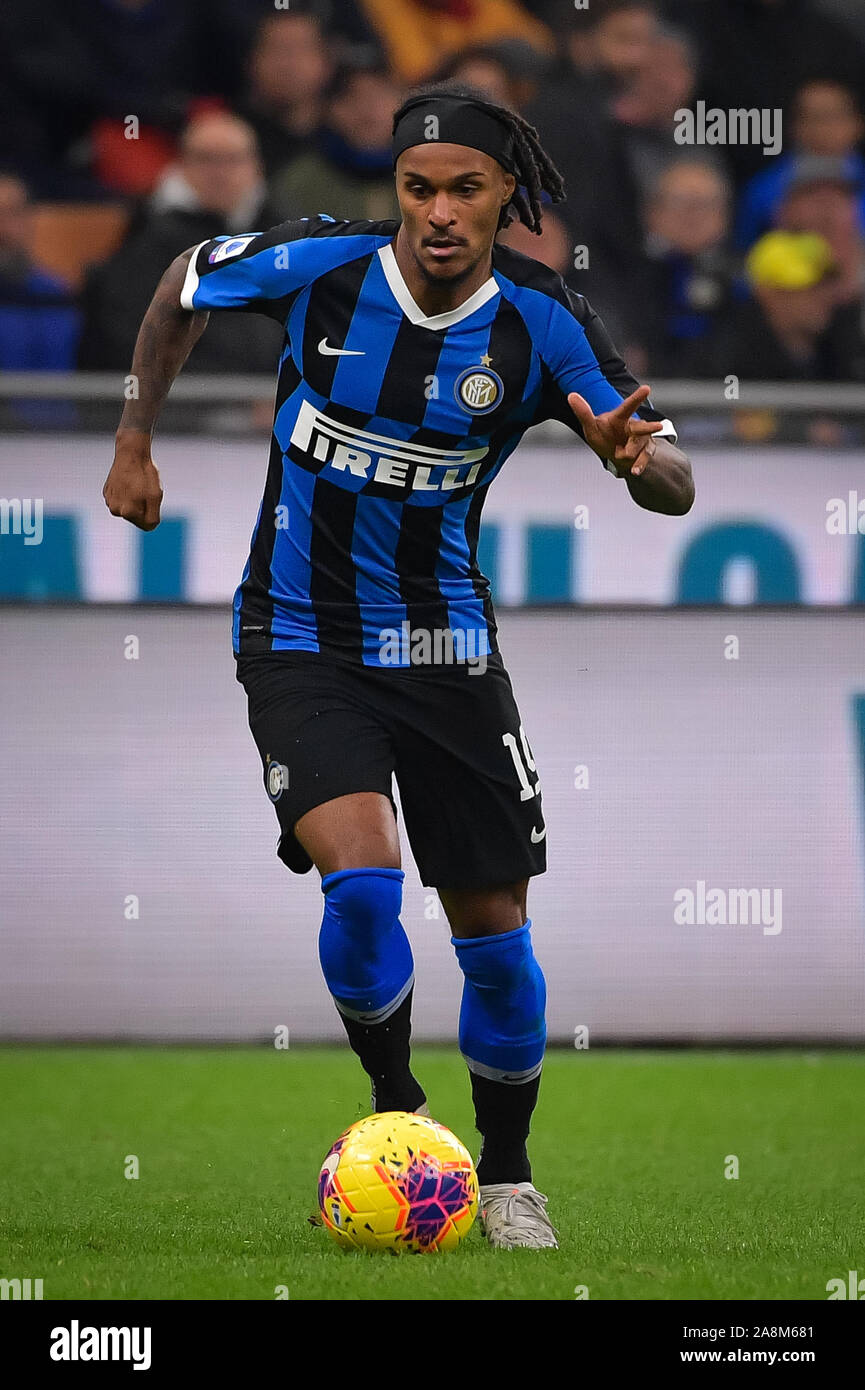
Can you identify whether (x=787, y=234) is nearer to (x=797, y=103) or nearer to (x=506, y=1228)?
(x=797, y=103)

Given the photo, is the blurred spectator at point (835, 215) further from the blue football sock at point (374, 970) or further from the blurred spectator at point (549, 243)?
the blue football sock at point (374, 970)

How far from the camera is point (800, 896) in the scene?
21.7 feet

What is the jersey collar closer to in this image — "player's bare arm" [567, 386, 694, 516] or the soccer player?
the soccer player

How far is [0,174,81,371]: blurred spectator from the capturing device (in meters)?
7.36

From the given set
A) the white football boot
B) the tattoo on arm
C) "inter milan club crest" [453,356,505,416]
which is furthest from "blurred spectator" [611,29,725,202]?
the white football boot

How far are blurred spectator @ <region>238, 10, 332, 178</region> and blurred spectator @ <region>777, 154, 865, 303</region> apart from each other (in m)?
2.12

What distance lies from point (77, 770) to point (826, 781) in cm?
275

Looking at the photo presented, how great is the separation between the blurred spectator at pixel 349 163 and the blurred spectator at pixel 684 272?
115 cm

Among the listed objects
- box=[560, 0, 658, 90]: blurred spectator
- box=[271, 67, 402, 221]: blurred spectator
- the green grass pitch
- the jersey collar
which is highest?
box=[560, 0, 658, 90]: blurred spectator

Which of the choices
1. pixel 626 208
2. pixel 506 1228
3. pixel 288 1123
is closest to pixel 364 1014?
pixel 506 1228

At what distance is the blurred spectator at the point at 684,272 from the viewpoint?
Answer: 7.65 m

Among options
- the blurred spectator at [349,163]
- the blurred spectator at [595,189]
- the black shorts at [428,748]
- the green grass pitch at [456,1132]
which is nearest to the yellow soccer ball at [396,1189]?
the green grass pitch at [456,1132]

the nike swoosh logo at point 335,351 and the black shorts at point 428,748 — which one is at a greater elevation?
the nike swoosh logo at point 335,351

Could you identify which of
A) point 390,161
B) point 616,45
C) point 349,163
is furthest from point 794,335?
point 349,163
